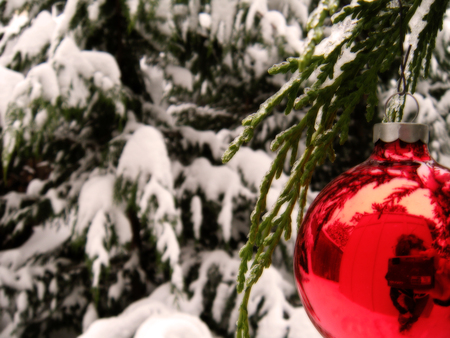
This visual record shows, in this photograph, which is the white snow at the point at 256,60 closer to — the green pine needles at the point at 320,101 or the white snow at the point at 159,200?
the white snow at the point at 159,200

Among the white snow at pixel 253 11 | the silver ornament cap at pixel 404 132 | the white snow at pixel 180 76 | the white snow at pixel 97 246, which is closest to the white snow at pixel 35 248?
the white snow at pixel 97 246

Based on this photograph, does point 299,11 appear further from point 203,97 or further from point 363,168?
point 363,168

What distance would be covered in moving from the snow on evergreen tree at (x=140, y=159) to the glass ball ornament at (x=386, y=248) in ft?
3.25

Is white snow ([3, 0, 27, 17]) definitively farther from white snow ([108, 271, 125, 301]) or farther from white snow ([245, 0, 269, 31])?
white snow ([108, 271, 125, 301])

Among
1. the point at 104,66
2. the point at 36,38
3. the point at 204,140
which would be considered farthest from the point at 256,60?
the point at 36,38

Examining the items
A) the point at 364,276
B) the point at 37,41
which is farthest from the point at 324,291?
the point at 37,41

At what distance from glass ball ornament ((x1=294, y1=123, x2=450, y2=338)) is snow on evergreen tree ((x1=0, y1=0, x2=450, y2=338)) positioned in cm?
99

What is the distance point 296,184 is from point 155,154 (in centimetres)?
114

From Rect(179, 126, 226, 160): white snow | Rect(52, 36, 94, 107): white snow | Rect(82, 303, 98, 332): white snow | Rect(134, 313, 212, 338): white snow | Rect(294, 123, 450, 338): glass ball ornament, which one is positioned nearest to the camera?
Rect(294, 123, 450, 338): glass ball ornament

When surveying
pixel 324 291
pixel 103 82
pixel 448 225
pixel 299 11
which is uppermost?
pixel 299 11

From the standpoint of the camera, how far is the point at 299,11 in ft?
5.78

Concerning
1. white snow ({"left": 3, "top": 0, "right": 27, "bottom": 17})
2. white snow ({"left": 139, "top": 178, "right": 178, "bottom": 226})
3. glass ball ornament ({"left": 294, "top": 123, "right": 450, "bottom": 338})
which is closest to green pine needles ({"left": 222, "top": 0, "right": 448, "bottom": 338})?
glass ball ornament ({"left": 294, "top": 123, "right": 450, "bottom": 338})

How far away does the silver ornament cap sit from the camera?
351 mm

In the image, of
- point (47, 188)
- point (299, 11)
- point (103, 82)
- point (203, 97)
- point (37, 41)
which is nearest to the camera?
point (103, 82)
